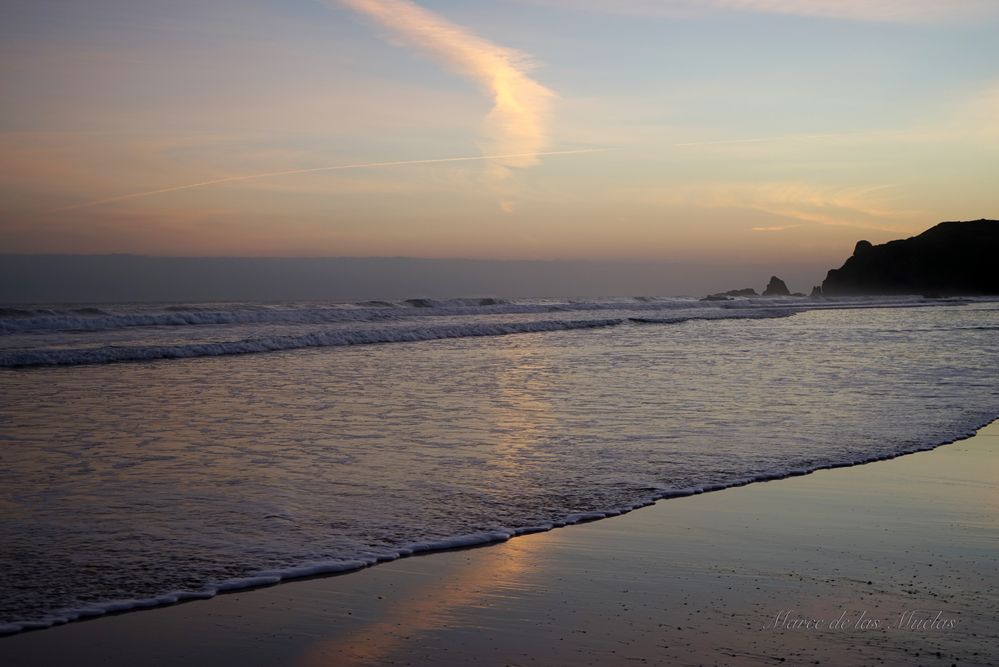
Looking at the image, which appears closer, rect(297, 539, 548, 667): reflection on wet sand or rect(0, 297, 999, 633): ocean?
rect(297, 539, 548, 667): reflection on wet sand

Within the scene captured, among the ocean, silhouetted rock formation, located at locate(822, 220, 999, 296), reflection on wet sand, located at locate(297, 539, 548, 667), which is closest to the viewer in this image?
reflection on wet sand, located at locate(297, 539, 548, 667)

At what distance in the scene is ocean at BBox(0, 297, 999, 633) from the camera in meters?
5.12

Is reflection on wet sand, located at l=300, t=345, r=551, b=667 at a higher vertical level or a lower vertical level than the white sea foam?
lower

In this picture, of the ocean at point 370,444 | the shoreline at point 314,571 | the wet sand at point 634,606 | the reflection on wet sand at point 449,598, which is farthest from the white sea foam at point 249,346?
the wet sand at point 634,606

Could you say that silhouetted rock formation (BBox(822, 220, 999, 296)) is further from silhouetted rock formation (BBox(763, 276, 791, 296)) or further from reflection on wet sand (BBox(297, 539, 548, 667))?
reflection on wet sand (BBox(297, 539, 548, 667))

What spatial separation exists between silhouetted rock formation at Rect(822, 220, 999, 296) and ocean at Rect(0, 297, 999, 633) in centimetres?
11111

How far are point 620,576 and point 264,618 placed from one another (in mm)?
1942

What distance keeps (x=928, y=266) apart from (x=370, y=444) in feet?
425

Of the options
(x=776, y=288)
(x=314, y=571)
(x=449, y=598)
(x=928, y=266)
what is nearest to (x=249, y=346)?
(x=314, y=571)

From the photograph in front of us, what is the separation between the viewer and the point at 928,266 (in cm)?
12100

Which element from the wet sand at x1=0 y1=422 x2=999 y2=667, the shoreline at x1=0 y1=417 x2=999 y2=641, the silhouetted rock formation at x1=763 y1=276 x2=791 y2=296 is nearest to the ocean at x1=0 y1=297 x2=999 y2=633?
the shoreline at x1=0 y1=417 x2=999 y2=641

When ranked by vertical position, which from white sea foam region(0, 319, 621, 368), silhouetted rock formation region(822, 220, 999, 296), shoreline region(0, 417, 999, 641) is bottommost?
shoreline region(0, 417, 999, 641)

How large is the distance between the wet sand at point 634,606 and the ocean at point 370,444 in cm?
34

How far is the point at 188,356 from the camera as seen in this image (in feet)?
66.1
